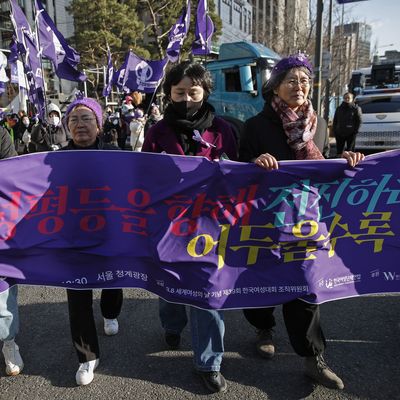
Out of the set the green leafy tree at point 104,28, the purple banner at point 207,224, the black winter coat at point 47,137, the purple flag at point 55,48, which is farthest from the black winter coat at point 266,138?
the green leafy tree at point 104,28

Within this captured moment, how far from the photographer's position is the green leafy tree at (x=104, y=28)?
1025 inches

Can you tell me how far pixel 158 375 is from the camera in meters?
2.68

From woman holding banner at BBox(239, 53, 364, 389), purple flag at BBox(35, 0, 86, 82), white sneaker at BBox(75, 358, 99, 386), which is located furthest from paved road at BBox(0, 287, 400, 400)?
purple flag at BBox(35, 0, 86, 82)

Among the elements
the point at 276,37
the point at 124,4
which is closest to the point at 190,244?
the point at 276,37

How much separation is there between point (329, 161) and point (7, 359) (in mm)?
2421

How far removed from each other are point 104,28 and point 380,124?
20890 millimetres

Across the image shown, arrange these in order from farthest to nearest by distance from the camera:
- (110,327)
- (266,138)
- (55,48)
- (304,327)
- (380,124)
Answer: (380,124)
(55,48)
(110,327)
(266,138)
(304,327)

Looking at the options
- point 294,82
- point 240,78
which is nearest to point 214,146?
point 294,82

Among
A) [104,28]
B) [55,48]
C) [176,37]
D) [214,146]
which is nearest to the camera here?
[214,146]

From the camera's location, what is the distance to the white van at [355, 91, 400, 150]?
1106 cm

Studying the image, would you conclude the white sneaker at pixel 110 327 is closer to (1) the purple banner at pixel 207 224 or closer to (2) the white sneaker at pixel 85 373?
(2) the white sneaker at pixel 85 373

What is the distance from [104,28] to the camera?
26.4m

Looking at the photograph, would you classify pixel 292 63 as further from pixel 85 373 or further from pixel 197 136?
pixel 85 373

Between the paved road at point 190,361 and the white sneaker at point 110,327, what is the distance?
0.17 feet
